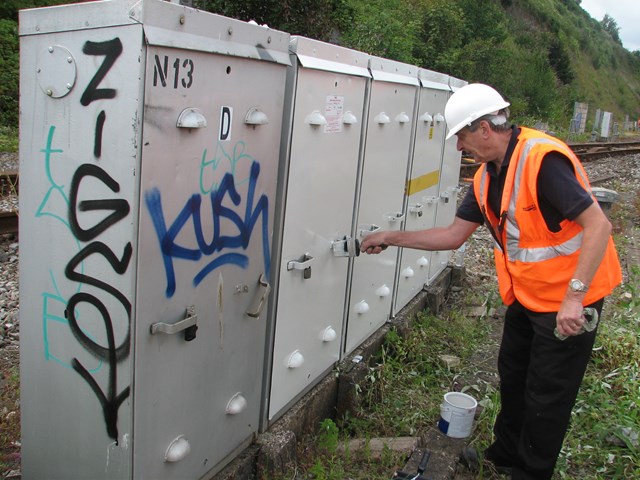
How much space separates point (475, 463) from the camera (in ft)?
11.2

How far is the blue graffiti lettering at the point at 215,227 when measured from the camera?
210 centimetres

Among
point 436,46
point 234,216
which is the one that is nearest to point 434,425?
point 234,216

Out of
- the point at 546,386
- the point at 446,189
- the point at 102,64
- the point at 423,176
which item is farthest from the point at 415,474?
the point at 446,189

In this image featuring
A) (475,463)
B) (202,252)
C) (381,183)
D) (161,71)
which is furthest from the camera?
(381,183)

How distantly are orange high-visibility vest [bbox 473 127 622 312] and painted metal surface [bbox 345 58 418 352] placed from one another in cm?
104

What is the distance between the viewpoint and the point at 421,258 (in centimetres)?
543

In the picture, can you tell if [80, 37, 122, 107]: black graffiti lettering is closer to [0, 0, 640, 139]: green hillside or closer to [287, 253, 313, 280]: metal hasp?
[287, 253, 313, 280]: metal hasp

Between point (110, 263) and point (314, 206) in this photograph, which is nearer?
point (110, 263)

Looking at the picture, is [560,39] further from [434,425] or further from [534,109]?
[434,425]

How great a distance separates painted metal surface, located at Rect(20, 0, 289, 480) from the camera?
1952 mm

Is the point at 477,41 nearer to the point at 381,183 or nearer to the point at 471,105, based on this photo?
the point at 381,183

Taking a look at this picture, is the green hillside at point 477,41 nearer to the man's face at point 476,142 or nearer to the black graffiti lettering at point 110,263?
the man's face at point 476,142

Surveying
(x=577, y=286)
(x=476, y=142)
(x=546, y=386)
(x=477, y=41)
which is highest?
(x=477, y=41)

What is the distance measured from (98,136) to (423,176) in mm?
3431
